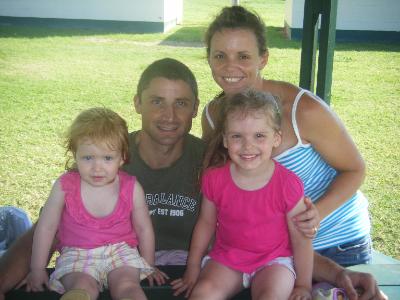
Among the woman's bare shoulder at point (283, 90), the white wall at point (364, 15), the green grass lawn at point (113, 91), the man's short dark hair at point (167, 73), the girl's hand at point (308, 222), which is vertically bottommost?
the green grass lawn at point (113, 91)

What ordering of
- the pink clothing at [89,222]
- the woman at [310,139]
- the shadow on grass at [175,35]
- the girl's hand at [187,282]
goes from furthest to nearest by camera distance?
the shadow on grass at [175,35] → the woman at [310,139] → the pink clothing at [89,222] → the girl's hand at [187,282]

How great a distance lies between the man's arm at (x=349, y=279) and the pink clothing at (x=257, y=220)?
176 millimetres

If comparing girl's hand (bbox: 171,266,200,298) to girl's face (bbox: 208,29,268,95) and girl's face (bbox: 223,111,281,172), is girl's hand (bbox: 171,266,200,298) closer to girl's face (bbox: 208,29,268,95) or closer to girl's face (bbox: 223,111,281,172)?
girl's face (bbox: 223,111,281,172)

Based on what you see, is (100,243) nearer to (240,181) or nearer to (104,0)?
(240,181)

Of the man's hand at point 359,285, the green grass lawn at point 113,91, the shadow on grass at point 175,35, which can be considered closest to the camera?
the man's hand at point 359,285

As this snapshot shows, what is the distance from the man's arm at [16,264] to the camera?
6.66 feet

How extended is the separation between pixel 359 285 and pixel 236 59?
1208mm

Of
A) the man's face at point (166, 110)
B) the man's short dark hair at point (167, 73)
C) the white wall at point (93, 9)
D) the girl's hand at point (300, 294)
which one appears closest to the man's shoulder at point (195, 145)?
the man's face at point (166, 110)

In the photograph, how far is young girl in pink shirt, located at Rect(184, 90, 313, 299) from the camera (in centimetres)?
200

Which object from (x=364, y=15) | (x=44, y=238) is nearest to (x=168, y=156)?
(x=44, y=238)

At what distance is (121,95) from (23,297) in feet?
A: 27.5

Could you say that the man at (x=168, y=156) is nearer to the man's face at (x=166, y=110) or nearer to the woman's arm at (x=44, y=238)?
the man's face at (x=166, y=110)

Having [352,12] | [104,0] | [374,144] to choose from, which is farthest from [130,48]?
[374,144]

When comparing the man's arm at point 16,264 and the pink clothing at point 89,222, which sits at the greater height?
the pink clothing at point 89,222
